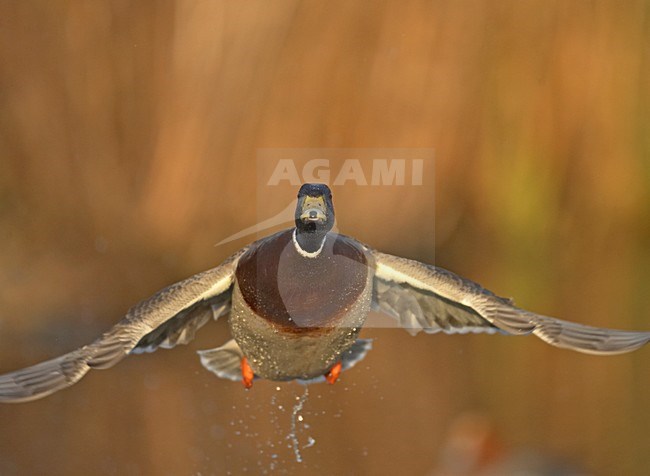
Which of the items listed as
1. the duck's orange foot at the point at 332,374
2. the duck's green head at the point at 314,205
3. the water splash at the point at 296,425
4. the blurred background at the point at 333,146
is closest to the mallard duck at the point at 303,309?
the duck's green head at the point at 314,205

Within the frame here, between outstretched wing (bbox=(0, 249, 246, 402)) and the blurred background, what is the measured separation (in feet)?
4.25

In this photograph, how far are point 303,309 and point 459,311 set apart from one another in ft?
1.74

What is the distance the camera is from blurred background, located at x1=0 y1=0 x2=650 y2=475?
4566 millimetres

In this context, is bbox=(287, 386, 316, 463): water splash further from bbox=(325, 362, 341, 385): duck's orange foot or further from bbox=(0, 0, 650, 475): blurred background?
bbox=(325, 362, 341, 385): duck's orange foot

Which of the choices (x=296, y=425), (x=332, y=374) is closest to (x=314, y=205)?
(x=332, y=374)

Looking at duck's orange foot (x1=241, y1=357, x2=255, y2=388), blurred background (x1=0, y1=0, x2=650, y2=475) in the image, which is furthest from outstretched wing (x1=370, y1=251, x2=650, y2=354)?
blurred background (x1=0, y1=0, x2=650, y2=475)

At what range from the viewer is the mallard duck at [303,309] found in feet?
9.04

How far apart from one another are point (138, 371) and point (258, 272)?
190 centimetres

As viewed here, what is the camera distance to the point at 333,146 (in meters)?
4.82

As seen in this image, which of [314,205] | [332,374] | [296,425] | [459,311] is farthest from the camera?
[296,425]

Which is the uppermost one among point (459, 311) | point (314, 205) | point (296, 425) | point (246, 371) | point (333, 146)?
point (314, 205)

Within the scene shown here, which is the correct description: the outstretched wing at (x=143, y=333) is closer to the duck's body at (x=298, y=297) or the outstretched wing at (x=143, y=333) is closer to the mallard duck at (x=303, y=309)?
the mallard duck at (x=303, y=309)

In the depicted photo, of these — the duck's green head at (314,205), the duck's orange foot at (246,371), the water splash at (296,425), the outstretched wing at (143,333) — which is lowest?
the water splash at (296,425)

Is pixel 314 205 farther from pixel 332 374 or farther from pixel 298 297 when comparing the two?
pixel 332 374
